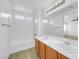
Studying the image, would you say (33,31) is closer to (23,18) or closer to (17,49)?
(23,18)

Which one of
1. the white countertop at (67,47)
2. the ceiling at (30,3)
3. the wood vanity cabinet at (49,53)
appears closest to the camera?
the white countertop at (67,47)

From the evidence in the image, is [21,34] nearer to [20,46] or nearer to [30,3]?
[20,46]

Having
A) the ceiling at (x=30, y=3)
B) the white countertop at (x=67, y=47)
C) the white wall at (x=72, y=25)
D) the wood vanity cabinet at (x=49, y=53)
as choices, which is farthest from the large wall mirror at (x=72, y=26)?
the ceiling at (x=30, y=3)

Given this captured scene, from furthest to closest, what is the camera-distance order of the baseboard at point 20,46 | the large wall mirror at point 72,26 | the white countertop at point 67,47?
the baseboard at point 20,46
the large wall mirror at point 72,26
the white countertop at point 67,47

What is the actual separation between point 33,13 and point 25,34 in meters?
1.52

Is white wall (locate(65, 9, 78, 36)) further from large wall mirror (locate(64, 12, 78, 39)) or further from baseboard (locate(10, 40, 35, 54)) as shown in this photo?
baseboard (locate(10, 40, 35, 54))

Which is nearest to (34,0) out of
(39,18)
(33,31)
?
(39,18)

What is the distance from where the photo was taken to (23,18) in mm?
4648

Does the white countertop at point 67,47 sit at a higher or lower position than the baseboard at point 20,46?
higher

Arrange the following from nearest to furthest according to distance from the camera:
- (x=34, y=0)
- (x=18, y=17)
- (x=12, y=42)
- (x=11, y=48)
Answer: (x=34, y=0)
(x=11, y=48)
(x=12, y=42)
(x=18, y=17)

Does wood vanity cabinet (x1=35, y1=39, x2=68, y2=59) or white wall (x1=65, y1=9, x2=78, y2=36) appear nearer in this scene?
wood vanity cabinet (x1=35, y1=39, x2=68, y2=59)

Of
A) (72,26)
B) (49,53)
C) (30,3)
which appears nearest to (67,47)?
(49,53)

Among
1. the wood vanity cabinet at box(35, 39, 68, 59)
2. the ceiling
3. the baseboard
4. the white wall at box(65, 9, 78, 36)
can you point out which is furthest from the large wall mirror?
the baseboard

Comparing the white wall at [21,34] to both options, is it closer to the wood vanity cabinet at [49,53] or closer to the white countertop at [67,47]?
the wood vanity cabinet at [49,53]
